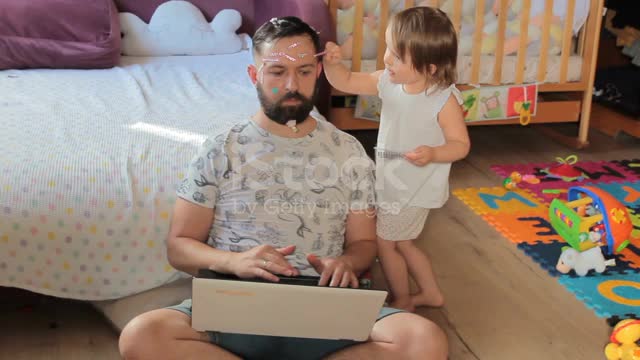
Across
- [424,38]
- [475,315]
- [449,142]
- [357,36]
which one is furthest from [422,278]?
[357,36]

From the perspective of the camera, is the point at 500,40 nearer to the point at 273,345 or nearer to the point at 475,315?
the point at 475,315

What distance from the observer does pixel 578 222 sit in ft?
7.64

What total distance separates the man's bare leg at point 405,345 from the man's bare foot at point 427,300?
0.48 m

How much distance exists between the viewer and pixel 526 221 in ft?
8.41

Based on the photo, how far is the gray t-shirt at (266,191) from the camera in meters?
1.59

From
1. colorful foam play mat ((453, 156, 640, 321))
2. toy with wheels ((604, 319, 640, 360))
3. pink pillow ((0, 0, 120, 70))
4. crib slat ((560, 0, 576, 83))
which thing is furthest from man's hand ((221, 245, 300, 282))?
crib slat ((560, 0, 576, 83))

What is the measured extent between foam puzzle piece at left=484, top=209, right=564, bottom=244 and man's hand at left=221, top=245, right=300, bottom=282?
3.88 feet

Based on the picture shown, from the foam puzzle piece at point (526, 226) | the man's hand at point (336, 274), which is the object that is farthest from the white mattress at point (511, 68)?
the man's hand at point (336, 274)

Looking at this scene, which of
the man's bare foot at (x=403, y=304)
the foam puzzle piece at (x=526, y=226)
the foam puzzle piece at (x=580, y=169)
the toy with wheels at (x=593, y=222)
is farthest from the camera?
the foam puzzle piece at (x=580, y=169)

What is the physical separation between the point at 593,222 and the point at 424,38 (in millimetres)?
931

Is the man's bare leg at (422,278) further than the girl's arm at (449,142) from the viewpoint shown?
Yes

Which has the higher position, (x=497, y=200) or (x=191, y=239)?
(x=191, y=239)

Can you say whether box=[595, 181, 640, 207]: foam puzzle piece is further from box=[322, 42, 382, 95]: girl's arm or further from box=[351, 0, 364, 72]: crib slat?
box=[322, 42, 382, 95]: girl's arm

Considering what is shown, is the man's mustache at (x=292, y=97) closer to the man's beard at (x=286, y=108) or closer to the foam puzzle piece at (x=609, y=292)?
the man's beard at (x=286, y=108)
